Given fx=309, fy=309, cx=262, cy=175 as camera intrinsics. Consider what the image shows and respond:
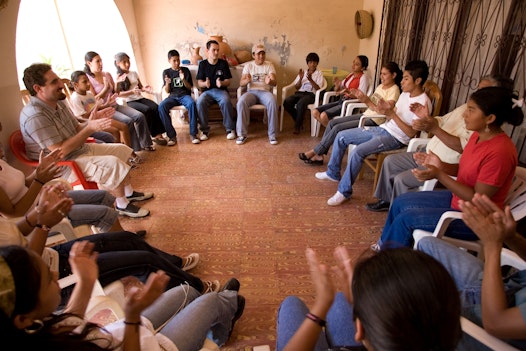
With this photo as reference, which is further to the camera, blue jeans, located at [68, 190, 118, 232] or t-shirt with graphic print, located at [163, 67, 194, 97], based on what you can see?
t-shirt with graphic print, located at [163, 67, 194, 97]

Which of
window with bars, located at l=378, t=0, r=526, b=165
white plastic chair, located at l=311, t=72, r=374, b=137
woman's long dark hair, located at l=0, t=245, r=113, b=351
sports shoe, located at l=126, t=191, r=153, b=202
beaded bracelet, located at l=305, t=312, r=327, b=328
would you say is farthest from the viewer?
white plastic chair, located at l=311, t=72, r=374, b=137

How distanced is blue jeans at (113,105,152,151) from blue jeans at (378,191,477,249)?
116 inches

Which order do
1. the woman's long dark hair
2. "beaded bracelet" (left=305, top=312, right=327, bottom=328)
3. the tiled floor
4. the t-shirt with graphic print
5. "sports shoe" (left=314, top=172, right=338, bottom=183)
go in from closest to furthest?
the woman's long dark hair, "beaded bracelet" (left=305, top=312, right=327, bottom=328), the tiled floor, "sports shoe" (left=314, top=172, right=338, bottom=183), the t-shirt with graphic print

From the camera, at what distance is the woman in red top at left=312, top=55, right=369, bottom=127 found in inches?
143

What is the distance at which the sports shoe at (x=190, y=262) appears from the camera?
6.35 ft

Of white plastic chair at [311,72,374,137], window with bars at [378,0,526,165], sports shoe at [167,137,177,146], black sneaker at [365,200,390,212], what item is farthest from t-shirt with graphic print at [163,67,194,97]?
black sneaker at [365,200,390,212]

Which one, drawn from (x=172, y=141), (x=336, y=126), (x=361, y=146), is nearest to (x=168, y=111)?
(x=172, y=141)

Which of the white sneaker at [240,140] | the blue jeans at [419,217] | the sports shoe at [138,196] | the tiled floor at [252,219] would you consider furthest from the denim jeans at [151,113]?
the blue jeans at [419,217]

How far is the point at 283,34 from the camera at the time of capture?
183 inches

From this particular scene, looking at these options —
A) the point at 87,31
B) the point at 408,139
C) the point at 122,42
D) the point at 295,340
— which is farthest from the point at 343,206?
the point at 87,31

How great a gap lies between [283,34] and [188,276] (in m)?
4.10

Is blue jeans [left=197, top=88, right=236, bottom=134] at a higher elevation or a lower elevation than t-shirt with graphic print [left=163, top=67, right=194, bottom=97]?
lower

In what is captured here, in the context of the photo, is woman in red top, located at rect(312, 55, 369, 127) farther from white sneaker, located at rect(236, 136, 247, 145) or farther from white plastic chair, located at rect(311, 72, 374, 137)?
white sneaker, located at rect(236, 136, 247, 145)

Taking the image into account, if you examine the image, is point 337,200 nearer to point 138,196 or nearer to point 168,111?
point 138,196
